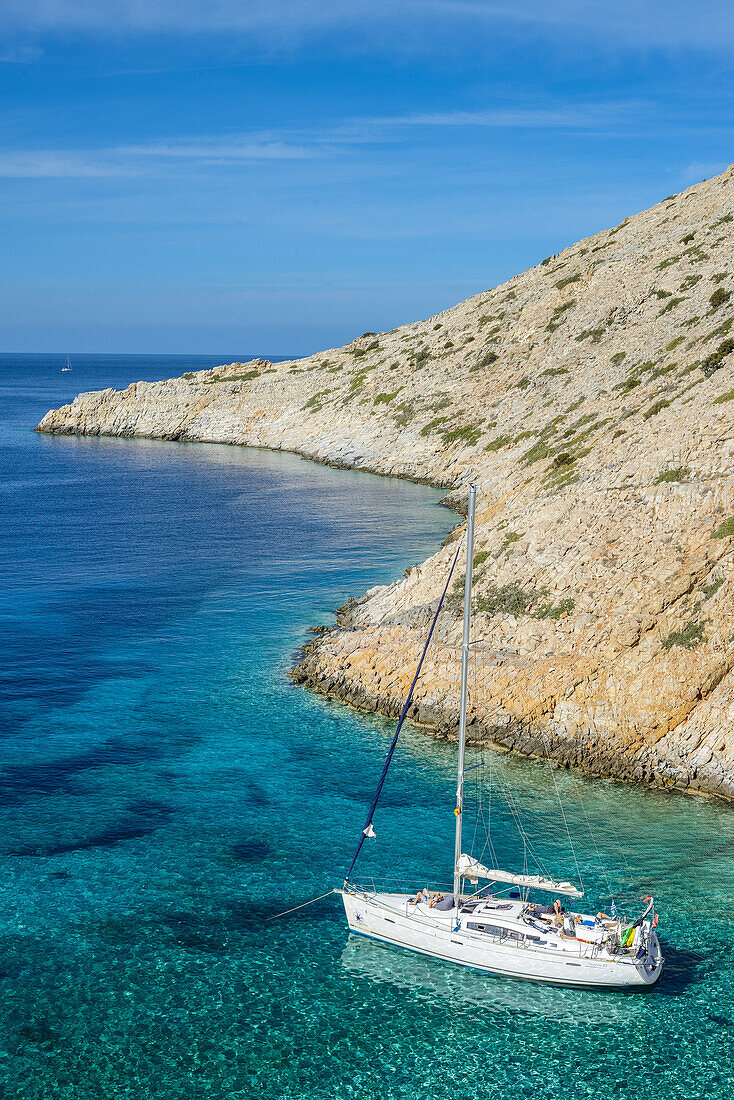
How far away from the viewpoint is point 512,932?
92.1 ft

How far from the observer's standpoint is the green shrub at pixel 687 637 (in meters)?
42.8

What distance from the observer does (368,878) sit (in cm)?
3275

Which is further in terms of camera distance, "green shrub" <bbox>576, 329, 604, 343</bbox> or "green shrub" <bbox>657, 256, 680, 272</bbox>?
"green shrub" <bbox>576, 329, 604, 343</bbox>

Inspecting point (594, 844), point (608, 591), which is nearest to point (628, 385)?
point (608, 591)

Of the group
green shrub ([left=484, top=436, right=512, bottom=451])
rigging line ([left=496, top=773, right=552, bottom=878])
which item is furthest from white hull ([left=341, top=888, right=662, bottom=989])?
green shrub ([left=484, top=436, right=512, bottom=451])

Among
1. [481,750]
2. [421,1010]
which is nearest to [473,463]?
[481,750]

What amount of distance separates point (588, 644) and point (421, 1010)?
22.1m

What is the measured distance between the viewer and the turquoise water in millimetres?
24781

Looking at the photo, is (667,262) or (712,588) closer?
(712,588)

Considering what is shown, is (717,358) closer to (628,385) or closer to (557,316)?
(628,385)

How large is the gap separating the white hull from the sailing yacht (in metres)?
0.03

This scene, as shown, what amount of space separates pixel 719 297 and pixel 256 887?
→ 67.9 meters

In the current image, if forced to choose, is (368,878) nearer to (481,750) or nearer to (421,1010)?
(421,1010)

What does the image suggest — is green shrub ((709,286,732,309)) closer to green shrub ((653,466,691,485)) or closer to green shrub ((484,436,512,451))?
green shrub ((484,436,512,451))
